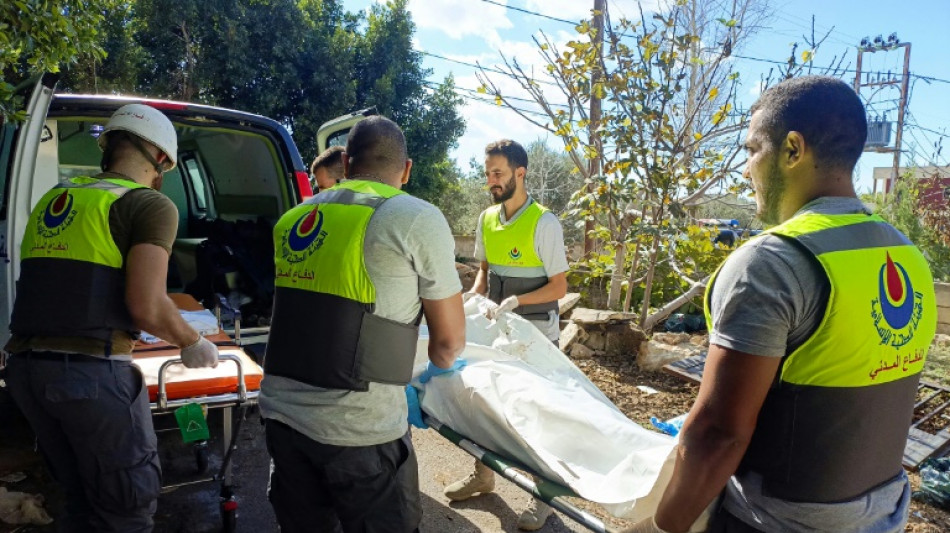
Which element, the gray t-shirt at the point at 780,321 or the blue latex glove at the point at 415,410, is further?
the blue latex glove at the point at 415,410

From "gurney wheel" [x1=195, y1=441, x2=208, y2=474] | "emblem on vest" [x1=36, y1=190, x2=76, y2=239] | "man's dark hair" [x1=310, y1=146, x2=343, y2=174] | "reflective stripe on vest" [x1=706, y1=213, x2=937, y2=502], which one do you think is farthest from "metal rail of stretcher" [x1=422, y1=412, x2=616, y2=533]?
"man's dark hair" [x1=310, y1=146, x2=343, y2=174]

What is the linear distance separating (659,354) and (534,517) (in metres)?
2.94

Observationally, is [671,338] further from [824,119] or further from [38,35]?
[38,35]

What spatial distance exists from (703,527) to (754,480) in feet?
0.64

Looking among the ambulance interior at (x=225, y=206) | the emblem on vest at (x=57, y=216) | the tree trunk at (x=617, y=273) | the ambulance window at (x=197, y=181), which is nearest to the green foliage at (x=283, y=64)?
the ambulance window at (x=197, y=181)

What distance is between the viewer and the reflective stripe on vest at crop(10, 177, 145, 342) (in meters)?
2.15

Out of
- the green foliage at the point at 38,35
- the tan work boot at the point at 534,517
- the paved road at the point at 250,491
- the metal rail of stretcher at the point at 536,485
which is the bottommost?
the paved road at the point at 250,491

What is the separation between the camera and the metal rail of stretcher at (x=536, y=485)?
182cm

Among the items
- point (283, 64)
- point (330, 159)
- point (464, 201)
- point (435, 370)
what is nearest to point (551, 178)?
point (464, 201)

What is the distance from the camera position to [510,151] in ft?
11.6

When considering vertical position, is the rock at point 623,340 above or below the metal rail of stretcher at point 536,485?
below

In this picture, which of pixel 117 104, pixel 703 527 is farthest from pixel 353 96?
pixel 703 527

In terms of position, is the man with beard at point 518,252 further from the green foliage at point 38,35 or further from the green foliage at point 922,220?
the green foliage at point 922,220

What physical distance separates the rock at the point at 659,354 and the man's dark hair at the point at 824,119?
4.51 meters
